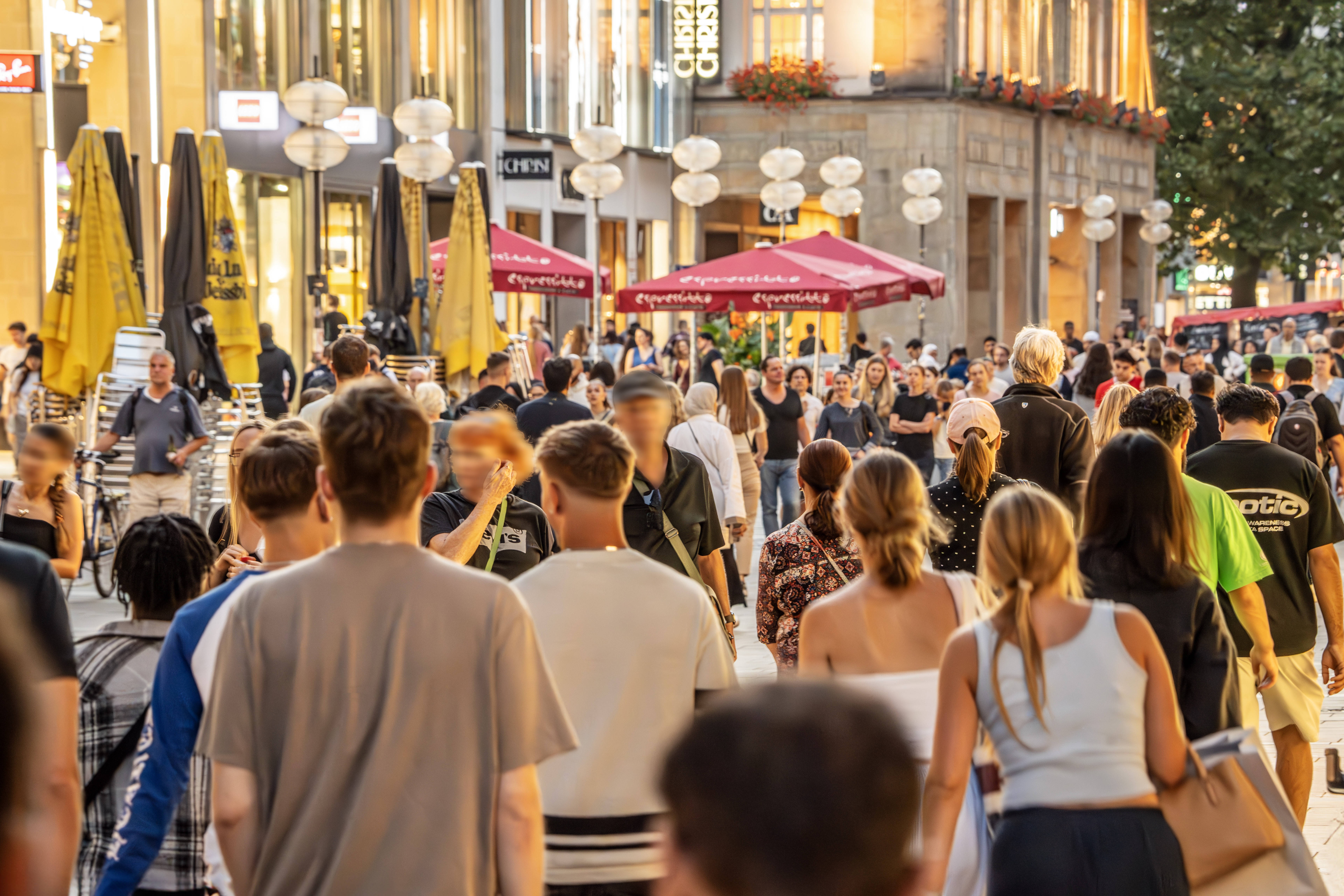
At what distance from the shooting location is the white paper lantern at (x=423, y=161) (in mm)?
17766

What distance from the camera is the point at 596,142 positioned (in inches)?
760

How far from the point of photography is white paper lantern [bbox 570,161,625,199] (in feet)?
65.6

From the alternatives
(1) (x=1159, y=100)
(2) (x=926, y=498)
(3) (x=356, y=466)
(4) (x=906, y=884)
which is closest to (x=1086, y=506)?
(2) (x=926, y=498)

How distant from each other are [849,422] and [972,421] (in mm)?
8998

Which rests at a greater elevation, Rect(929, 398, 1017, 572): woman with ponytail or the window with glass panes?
the window with glass panes

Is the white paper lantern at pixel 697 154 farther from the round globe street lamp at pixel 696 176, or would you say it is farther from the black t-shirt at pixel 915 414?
the black t-shirt at pixel 915 414

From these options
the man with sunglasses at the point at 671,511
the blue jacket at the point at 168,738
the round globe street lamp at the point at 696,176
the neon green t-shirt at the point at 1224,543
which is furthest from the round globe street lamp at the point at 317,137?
the blue jacket at the point at 168,738

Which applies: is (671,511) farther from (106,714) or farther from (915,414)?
(915,414)

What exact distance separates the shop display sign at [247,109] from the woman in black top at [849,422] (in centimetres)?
1167

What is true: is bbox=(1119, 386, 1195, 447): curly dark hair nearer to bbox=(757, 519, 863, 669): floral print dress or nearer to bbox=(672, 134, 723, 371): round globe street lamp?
bbox=(757, 519, 863, 669): floral print dress

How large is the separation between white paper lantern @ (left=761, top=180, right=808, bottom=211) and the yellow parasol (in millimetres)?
8441

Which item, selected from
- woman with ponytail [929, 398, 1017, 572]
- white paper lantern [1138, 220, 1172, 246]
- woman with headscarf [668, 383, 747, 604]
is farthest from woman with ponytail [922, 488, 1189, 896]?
white paper lantern [1138, 220, 1172, 246]

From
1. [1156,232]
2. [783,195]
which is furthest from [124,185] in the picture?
[1156,232]

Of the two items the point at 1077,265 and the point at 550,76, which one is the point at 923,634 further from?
the point at 1077,265
